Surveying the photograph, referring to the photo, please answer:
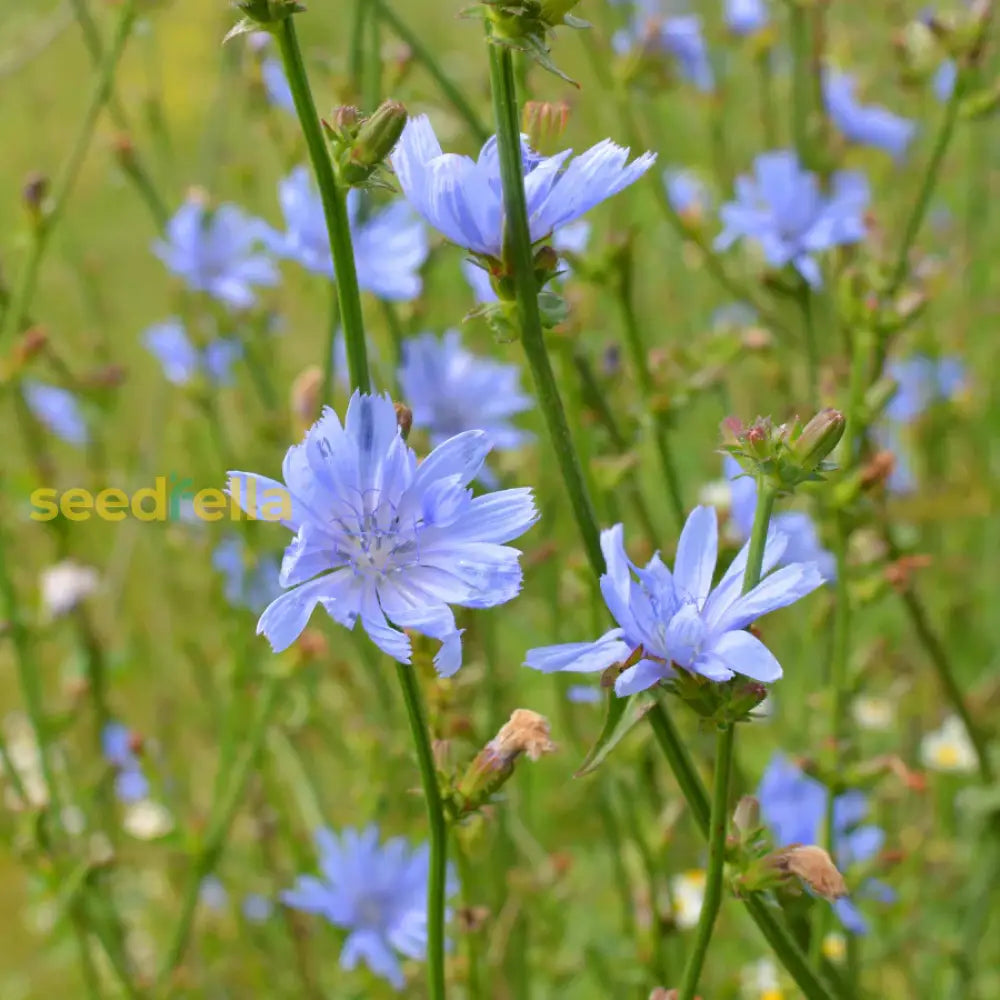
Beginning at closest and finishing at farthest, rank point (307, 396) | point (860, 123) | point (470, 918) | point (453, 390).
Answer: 1. point (470, 918)
2. point (307, 396)
3. point (453, 390)
4. point (860, 123)

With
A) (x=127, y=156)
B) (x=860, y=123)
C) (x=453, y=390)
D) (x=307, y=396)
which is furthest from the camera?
(x=860, y=123)

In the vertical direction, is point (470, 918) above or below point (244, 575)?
below

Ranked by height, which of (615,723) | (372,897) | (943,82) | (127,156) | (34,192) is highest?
(943,82)

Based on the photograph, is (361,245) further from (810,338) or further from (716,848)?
(716,848)

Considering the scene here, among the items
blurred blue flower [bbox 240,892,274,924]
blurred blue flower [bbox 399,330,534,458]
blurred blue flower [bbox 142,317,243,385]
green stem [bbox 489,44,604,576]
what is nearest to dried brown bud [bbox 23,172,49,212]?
blurred blue flower [bbox 399,330,534,458]

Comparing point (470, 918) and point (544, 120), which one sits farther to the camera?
point (470, 918)

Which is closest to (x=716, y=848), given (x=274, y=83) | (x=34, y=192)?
(x=34, y=192)

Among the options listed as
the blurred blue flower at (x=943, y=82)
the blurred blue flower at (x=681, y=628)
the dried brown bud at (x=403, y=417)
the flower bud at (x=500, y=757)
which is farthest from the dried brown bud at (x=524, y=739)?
the blurred blue flower at (x=943, y=82)

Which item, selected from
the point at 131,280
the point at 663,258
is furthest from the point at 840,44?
the point at 131,280
